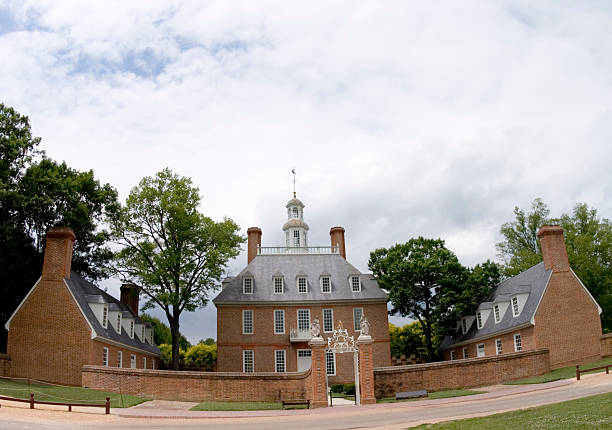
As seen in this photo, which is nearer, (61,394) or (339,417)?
(339,417)

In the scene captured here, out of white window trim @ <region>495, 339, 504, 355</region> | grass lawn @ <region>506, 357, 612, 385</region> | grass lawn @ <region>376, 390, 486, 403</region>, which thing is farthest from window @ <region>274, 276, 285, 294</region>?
grass lawn @ <region>506, 357, 612, 385</region>

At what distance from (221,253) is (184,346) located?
36263mm

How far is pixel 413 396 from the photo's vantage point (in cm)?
2419

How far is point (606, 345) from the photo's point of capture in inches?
1177

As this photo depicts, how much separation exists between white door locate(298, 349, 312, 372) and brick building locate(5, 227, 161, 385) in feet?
45.3

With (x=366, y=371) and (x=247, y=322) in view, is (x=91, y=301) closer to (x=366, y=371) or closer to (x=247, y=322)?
(x=247, y=322)

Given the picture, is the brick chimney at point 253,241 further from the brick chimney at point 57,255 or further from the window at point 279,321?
the brick chimney at point 57,255

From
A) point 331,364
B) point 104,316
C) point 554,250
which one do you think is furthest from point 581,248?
point 104,316

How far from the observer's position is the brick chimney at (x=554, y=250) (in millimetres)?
31938

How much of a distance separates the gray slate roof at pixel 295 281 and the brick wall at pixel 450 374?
13.9 meters

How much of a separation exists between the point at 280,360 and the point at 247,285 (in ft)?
20.2

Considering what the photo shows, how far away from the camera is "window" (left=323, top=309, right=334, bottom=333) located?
40.3 m

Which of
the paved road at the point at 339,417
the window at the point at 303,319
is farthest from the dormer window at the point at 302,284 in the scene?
the paved road at the point at 339,417

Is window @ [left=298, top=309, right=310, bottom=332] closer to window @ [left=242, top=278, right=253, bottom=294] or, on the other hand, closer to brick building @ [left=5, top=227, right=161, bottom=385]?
window @ [left=242, top=278, right=253, bottom=294]
